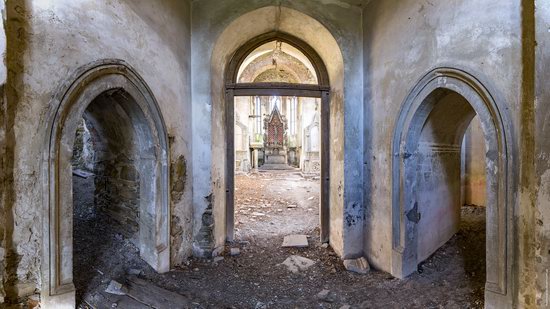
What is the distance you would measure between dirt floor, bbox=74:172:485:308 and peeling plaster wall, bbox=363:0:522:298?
0.51 m

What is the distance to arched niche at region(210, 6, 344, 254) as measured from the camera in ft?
13.6

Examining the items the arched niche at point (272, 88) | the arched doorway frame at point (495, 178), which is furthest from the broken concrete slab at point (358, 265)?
the arched doorway frame at point (495, 178)

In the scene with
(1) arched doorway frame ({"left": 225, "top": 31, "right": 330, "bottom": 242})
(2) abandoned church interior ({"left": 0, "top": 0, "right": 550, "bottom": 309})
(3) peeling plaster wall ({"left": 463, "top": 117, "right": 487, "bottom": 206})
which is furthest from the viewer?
(3) peeling plaster wall ({"left": 463, "top": 117, "right": 487, "bottom": 206})

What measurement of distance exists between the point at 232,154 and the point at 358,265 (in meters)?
2.53

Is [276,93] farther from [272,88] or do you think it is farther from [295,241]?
[295,241]

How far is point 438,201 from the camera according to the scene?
3684 millimetres

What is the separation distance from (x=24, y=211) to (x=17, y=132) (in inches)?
21.2

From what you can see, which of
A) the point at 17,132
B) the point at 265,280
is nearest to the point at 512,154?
the point at 265,280

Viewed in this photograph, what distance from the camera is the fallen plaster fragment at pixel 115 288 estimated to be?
2633mm

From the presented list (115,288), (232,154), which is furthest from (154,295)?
(232,154)

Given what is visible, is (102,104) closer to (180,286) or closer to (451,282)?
(180,286)

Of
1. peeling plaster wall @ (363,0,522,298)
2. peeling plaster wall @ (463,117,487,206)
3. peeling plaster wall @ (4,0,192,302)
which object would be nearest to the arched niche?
peeling plaster wall @ (363,0,522,298)

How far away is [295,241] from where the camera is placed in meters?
4.89

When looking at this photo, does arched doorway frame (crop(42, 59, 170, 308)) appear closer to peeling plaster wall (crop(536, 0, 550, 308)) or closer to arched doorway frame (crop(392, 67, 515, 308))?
arched doorway frame (crop(392, 67, 515, 308))
